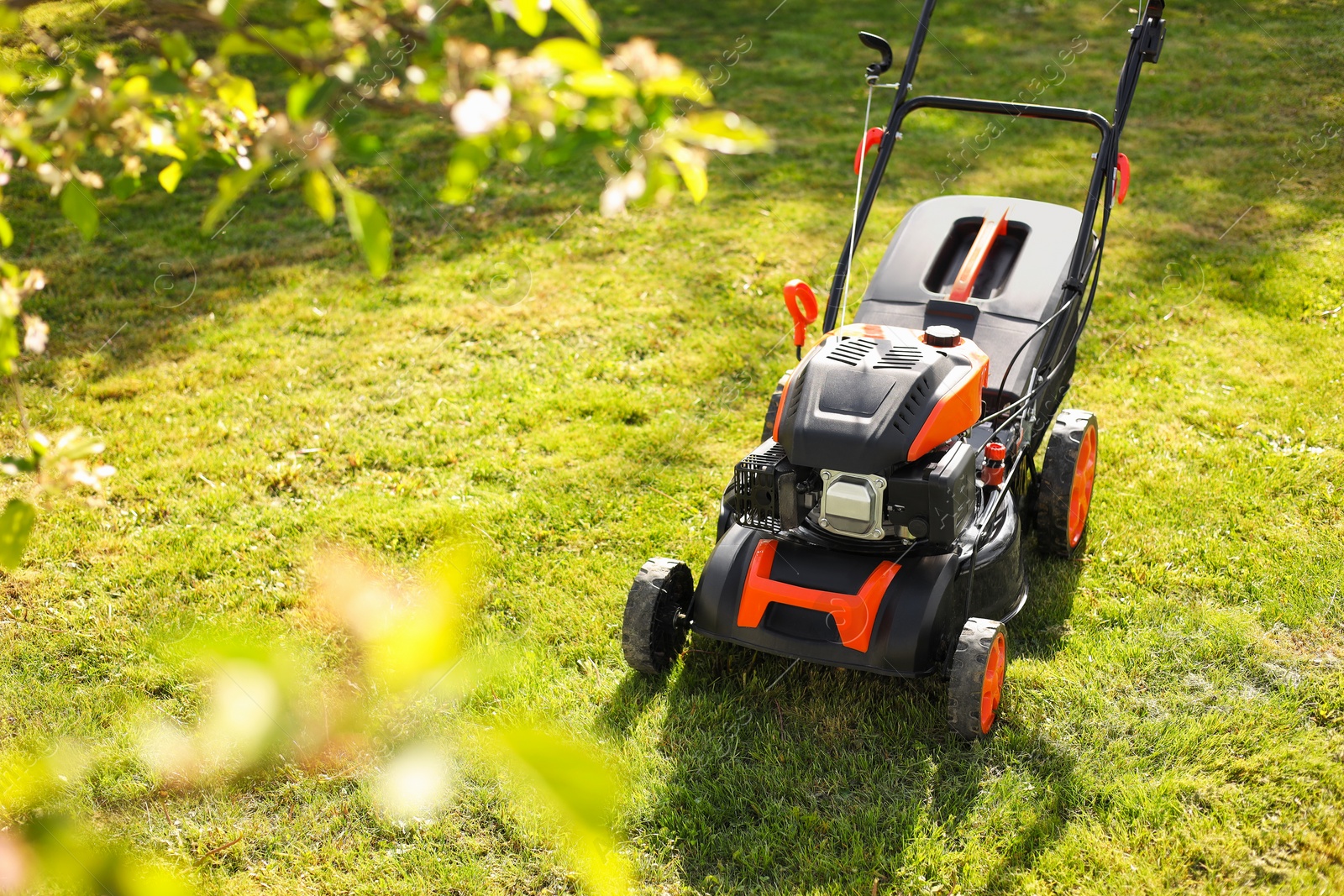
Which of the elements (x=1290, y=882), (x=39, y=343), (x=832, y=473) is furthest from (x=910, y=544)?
(x=39, y=343)

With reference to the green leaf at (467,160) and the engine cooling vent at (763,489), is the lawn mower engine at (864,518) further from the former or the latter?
the green leaf at (467,160)

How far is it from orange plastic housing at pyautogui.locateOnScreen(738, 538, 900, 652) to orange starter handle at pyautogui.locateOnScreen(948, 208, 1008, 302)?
4.29 feet

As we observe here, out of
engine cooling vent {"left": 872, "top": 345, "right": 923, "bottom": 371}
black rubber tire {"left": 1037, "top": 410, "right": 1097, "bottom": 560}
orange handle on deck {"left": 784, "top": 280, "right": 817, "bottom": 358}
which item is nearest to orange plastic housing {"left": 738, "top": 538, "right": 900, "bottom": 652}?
engine cooling vent {"left": 872, "top": 345, "right": 923, "bottom": 371}

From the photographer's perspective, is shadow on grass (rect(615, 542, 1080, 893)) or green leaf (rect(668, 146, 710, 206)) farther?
shadow on grass (rect(615, 542, 1080, 893))

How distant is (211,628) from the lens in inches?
153

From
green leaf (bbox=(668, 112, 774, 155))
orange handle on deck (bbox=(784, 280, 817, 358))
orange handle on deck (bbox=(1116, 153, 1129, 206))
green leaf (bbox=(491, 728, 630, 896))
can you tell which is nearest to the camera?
green leaf (bbox=(491, 728, 630, 896))

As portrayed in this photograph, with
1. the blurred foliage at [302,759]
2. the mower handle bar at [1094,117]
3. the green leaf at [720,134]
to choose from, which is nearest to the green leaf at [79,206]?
the green leaf at [720,134]

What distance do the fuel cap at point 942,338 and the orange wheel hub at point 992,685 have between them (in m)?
0.93

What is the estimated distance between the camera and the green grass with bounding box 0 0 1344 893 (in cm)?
298

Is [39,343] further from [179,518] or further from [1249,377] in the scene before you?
[1249,377]

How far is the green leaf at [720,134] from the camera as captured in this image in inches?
46.6

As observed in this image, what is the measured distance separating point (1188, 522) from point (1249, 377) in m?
1.47

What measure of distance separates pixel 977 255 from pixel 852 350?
1138 millimetres

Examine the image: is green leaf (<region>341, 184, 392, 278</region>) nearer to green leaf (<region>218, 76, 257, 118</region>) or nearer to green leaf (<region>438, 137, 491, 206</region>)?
green leaf (<region>438, 137, 491, 206</region>)
